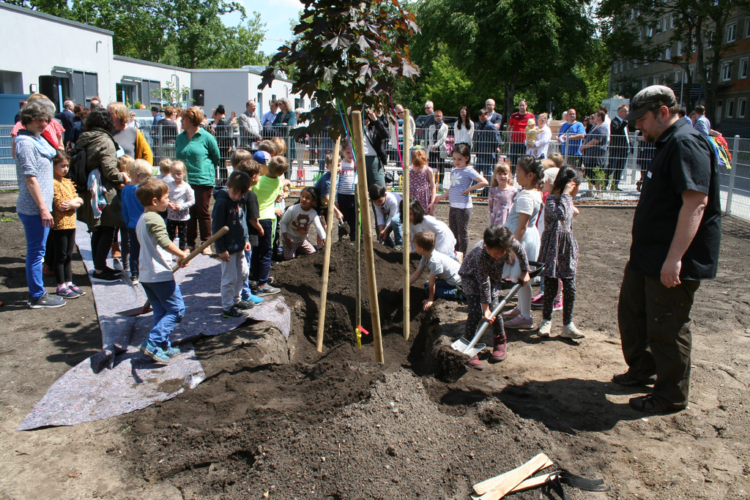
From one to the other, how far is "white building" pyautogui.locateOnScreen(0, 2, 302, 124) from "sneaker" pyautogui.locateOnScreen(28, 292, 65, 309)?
14.5 m

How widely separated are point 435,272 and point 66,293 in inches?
163

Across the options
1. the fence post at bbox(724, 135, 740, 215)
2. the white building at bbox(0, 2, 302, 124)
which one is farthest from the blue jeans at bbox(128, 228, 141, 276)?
the white building at bbox(0, 2, 302, 124)

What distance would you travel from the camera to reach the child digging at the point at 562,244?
522cm

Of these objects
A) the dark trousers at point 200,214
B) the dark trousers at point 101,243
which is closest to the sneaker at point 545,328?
the dark trousers at point 200,214

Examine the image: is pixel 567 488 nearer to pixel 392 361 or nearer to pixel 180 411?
pixel 392 361

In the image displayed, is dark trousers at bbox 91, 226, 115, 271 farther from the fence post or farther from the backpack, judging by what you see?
the fence post

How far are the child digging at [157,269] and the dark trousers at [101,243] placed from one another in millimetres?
2198

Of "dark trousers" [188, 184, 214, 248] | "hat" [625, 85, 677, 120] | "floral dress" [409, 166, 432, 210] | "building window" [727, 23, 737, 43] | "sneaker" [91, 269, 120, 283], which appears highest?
"building window" [727, 23, 737, 43]

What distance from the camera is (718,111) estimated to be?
143 ft

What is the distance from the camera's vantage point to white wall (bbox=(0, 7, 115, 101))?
23078 mm

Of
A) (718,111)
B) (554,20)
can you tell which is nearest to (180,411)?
(554,20)

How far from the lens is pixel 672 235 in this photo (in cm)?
381

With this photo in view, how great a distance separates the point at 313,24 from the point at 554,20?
29.9 m

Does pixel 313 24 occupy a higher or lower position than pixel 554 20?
lower
